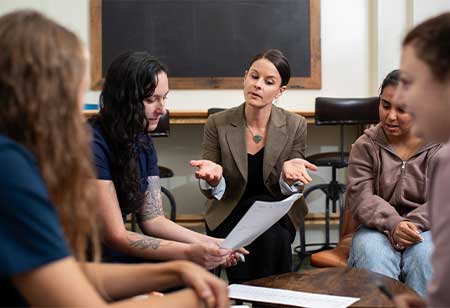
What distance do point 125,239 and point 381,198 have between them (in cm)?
115

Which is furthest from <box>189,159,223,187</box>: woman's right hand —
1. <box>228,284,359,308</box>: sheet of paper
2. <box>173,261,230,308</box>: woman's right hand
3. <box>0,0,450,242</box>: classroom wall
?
<box>0,0,450,242</box>: classroom wall

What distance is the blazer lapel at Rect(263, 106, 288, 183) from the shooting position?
2.78 meters

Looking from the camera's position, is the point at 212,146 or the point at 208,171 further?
the point at 212,146

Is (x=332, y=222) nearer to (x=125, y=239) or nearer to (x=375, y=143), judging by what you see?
(x=375, y=143)

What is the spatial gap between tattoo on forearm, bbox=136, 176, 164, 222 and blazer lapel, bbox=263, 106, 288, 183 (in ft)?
2.62

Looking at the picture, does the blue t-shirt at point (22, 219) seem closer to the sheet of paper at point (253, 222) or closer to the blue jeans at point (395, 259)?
the sheet of paper at point (253, 222)

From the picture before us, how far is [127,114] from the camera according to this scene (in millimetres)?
1896

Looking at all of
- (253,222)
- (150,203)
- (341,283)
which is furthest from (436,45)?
(150,203)

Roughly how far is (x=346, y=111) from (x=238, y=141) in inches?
56.9

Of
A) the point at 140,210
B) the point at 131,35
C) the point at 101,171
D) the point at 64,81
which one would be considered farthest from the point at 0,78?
the point at 131,35

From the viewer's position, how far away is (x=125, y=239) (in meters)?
1.80

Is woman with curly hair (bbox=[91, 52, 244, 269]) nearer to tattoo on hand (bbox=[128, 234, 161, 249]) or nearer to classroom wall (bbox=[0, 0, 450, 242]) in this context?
tattoo on hand (bbox=[128, 234, 161, 249])

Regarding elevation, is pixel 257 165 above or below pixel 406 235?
above

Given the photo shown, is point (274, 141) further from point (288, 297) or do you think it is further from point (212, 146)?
point (288, 297)
